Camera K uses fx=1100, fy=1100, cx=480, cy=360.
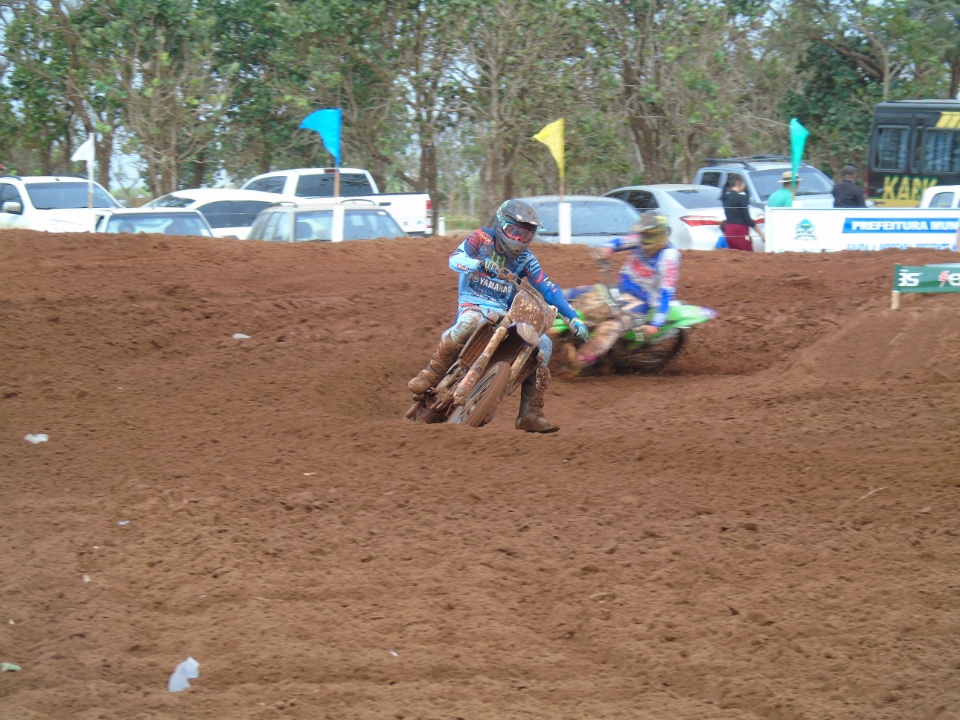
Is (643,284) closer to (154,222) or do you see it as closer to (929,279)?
(929,279)

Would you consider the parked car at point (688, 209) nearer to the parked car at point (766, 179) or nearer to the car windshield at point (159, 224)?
the parked car at point (766, 179)

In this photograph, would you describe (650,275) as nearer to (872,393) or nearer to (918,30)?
(872,393)

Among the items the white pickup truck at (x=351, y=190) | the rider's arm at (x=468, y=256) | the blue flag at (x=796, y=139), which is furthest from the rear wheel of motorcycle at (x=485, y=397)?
the white pickup truck at (x=351, y=190)

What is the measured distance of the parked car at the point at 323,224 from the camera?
15.8m

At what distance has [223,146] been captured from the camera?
29.7 metres

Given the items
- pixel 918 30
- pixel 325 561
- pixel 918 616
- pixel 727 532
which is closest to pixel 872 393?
pixel 727 532

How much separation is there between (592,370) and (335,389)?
109 inches

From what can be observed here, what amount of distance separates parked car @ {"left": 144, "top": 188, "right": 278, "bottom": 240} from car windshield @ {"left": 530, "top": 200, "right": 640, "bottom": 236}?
21.2 ft

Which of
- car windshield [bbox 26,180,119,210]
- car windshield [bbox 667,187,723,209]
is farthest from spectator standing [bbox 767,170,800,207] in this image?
car windshield [bbox 26,180,119,210]

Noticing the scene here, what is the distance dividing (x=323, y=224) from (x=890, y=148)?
1489 centimetres

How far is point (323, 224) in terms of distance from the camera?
52.5ft

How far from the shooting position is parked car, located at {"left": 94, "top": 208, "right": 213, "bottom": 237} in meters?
16.0

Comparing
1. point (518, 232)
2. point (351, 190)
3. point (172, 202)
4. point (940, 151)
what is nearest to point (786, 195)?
point (940, 151)

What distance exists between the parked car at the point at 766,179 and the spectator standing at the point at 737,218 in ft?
5.07
